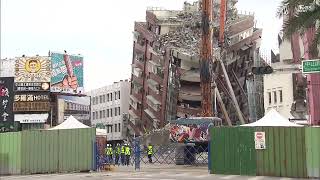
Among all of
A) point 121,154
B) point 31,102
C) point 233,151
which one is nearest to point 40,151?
point 233,151

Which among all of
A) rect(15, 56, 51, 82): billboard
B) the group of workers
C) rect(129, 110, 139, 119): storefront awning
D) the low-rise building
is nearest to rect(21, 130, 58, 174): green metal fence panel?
the group of workers

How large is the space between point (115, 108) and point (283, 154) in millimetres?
91394

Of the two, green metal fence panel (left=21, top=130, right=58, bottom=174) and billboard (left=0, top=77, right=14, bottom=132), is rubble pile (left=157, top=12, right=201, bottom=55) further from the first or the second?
green metal fence panel (left=21, top=130, right=58, bottom=174)

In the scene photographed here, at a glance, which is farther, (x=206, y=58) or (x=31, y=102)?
(x=31, y=102)

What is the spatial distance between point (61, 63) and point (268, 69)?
28.8 m

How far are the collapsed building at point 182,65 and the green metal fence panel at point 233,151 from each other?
49899 mm

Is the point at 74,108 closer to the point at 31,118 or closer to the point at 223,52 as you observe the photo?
the point at 31,118

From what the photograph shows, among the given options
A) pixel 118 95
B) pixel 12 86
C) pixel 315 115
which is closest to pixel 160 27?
pixel 118 95

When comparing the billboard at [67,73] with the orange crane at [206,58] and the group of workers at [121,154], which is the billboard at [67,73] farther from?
the group of workers at [121,154]

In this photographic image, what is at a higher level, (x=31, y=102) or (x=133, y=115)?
(x=31, y=102)

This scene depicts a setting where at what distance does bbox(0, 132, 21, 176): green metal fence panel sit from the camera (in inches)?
1159

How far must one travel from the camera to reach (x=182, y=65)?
87.0m

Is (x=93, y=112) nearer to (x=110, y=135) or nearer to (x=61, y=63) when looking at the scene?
(x=110, y=135)

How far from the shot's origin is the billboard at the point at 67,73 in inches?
2805
